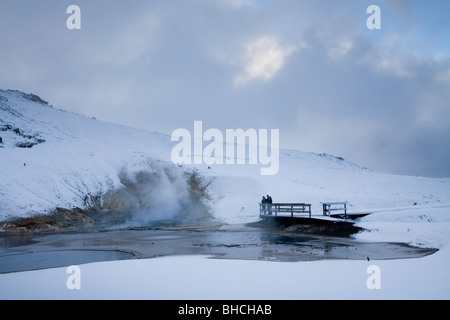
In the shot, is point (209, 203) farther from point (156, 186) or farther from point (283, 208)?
point (283, 208)

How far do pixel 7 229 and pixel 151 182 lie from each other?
61.9 feet

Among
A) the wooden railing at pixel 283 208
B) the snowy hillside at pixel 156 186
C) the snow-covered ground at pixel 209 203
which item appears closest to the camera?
the snow-covered ground at pixel 209 203

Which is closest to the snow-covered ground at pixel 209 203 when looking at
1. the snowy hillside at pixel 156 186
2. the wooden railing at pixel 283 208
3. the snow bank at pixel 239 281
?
the snow bank at pixel 239 281

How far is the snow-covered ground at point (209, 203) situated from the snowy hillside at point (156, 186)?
0.43ft

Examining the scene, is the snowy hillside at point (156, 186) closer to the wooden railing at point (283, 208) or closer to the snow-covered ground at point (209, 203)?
the snow-covered ground at point (209, 203)

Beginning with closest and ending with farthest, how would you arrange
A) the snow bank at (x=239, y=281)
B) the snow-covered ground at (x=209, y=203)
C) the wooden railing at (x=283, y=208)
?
the snow bank at (x=239, y=281)
the snow-covered ground at (x=209, y=203)
the wooden railing at (x=283, y=208)

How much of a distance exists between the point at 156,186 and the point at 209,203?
6.49m

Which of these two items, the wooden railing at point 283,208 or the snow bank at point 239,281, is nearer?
the snow bank at point 239,281

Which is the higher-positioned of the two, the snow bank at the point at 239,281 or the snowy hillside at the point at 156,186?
the snowy hillside at the point at 156,186

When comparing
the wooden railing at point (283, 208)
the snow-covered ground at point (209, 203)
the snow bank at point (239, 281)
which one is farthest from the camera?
the wooden railing at point (283, 208)

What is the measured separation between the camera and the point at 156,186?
40969 millimetres

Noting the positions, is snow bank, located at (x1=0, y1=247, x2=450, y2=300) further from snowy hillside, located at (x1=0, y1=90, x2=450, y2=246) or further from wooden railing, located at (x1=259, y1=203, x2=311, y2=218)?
wooden railing, located at (x1=259, y1=203, x2=311, y2=218)

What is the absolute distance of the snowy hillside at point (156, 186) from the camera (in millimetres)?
25047
